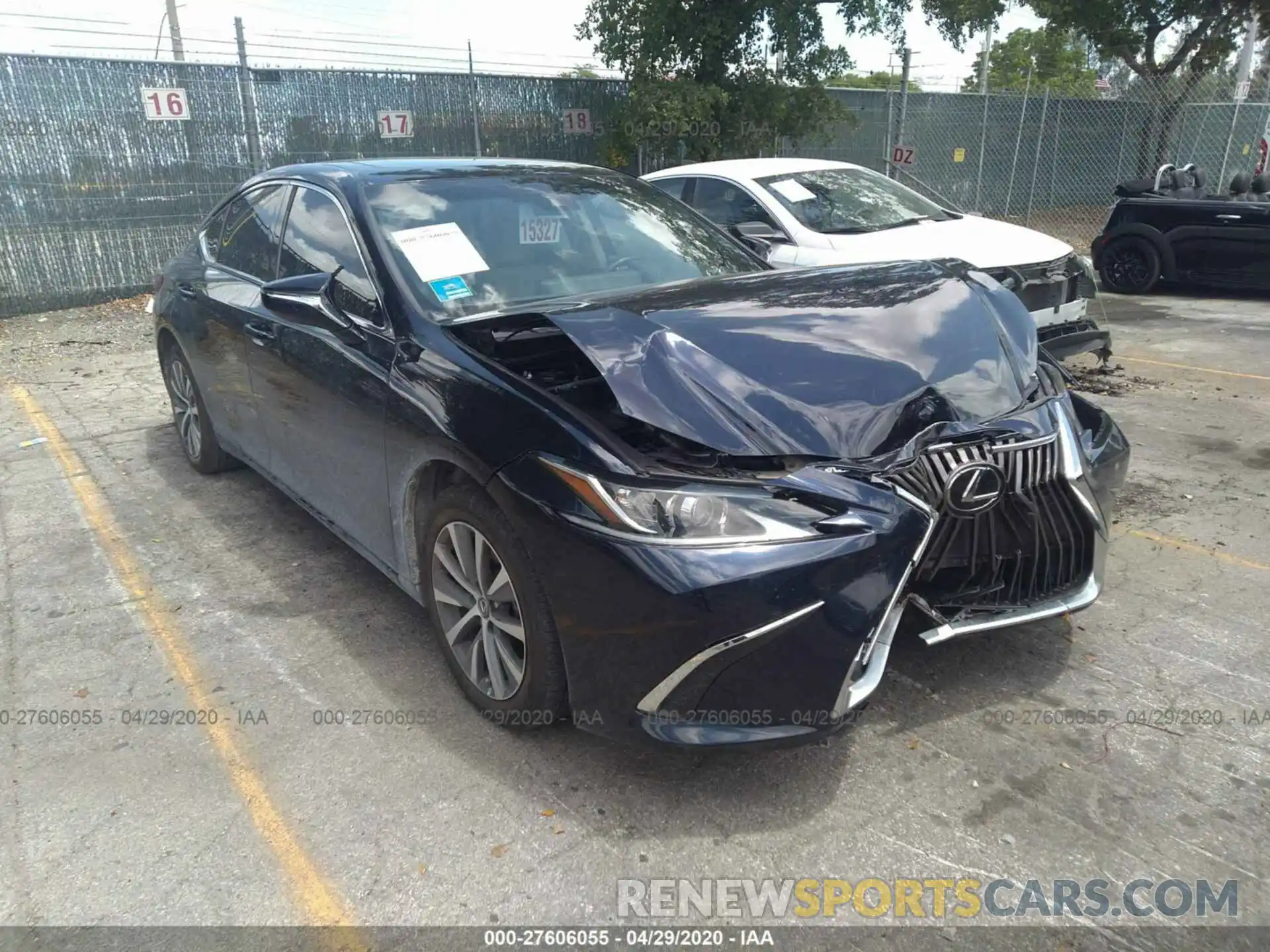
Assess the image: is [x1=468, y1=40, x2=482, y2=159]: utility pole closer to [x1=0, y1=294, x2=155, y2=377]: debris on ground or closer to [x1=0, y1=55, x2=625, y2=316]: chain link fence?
[x1=0, y1=55, x2=625, y2=316]: chain link fence

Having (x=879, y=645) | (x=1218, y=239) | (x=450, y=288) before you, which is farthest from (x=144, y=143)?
(x=1218, y=239)

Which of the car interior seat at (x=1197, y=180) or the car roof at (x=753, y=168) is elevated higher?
the car roof at (x=753, y=168)

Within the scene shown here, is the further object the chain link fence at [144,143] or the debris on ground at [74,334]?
the chain link fence at [144,143]

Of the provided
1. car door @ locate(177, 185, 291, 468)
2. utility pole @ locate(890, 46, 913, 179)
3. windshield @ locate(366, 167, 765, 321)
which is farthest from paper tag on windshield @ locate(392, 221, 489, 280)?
utility pole @ locate(890, 46, 913, 179)

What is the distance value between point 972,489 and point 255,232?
11.6 feet

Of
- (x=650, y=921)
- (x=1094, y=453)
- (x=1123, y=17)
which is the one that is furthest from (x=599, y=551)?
(x=1123, y=17)

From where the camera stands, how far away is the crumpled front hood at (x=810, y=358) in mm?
2611

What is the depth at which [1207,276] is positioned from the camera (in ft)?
34.4

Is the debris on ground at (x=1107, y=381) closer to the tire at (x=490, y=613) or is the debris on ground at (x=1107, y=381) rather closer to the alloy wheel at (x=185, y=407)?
the tire at (x=490, y=613)

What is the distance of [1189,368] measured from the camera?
293 inches

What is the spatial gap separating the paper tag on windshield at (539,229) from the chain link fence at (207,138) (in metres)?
9.04

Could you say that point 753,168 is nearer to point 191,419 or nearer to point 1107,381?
point 1107,381

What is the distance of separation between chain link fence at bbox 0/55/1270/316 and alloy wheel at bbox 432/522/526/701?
32.2 ft

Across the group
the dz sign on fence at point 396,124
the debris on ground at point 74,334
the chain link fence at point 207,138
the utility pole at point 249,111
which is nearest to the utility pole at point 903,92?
the chain link fence at point 207,138
